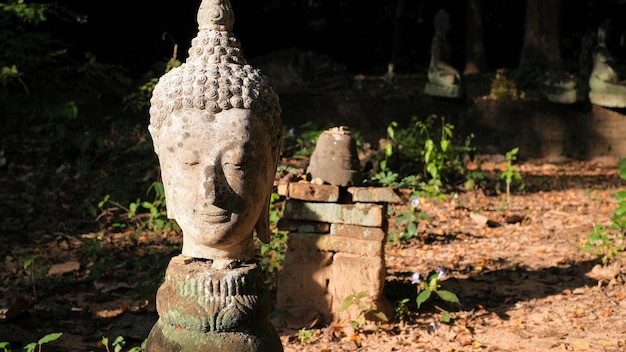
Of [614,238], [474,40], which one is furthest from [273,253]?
[474,40]

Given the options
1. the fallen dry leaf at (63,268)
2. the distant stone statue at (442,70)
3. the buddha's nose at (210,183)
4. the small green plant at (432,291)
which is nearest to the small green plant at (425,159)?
the distant stone statue at (442,70)

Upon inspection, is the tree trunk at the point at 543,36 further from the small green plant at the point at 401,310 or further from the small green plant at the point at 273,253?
the small green plant at the point at 401,310

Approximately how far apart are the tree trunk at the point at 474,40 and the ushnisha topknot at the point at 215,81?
11569 mm

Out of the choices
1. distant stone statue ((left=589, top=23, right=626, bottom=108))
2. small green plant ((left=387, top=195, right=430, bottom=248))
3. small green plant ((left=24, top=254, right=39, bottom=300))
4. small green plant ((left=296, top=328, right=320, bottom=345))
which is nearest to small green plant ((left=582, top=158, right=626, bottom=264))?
small green plant ((left=387, top=195, right=430, bottom=248))

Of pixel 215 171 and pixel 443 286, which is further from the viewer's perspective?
pixel 443 286

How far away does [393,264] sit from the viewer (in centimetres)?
611

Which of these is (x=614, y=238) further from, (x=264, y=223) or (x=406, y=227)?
(x=264, y=223)

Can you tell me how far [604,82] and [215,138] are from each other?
938cm

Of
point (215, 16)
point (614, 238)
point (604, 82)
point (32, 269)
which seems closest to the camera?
point (215, 16)

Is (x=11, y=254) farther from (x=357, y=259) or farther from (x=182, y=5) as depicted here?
(x=182, y=5)

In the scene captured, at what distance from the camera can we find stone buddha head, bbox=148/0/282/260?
117 inches

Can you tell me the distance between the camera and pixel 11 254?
6289 mm

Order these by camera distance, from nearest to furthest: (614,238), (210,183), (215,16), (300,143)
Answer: (210,183) < (215,16) < (614,238) < (300,143)

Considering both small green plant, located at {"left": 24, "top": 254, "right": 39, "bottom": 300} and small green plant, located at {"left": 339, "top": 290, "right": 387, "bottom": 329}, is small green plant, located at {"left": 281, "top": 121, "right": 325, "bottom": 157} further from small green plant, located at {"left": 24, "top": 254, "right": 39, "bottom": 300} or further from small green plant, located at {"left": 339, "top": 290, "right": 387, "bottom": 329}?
small green plant, located at {"left": 339, "top": 290, "right": 387, "bottom": 329}
